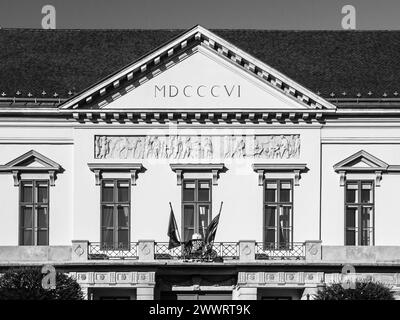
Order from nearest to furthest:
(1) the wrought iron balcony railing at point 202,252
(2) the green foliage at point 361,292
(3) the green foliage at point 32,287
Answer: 1. (3) the green foliage at point 32,287
2. (2) the green foliage at point 361,292
3. (1) the wrought iron balcony railing at point 202,252

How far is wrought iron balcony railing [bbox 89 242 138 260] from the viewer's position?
A: 61.0m

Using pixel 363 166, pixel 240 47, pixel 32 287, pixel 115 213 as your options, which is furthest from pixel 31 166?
pixel 363 166

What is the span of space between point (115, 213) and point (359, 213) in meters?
8.61

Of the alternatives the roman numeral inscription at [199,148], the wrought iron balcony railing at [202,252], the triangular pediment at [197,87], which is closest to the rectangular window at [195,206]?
the wrought iron balcony railing at [202,252]

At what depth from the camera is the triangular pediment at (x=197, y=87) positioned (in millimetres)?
61938

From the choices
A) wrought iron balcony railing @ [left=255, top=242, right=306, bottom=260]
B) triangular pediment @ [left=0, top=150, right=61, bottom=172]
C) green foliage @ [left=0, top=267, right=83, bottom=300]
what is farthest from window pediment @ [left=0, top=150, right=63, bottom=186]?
wrought iron balcony railing @ [left=255, top=242, right=306, bottom=260]

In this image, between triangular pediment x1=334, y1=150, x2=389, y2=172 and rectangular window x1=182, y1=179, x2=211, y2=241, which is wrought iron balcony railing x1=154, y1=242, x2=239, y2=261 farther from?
triangular pediment x1=334, y1=150, x2=389, y2=172

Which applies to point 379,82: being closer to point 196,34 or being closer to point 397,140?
point 397,140

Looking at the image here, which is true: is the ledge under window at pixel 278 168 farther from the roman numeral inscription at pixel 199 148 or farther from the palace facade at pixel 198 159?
the roman numeral inscription at pixel 199 148

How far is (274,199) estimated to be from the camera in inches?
2441

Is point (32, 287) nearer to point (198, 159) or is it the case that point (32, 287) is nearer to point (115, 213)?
point (115, 213)

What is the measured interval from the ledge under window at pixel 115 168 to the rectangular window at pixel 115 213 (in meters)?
0.27

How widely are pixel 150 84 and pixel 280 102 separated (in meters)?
4.65
